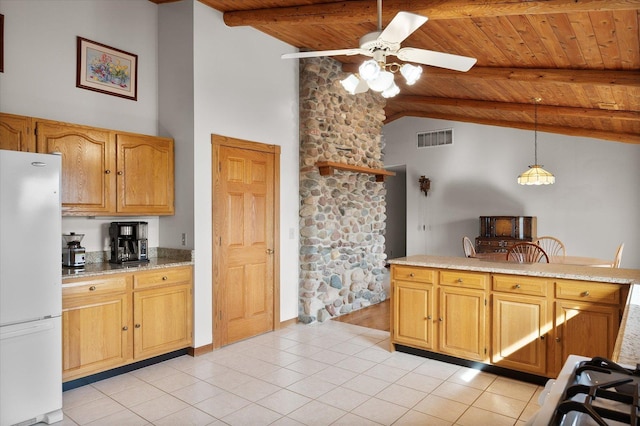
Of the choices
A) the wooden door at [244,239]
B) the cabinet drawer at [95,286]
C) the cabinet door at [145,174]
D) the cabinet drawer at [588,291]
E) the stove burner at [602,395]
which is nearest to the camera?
the stove burner at [602,395]

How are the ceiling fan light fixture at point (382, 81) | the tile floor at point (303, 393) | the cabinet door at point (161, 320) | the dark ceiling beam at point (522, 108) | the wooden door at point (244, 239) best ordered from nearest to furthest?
the ceiling fan light fixture at point (382, 81), the tile floor at point (303, 393), the cabinet door at point (161, 320), the wooden door at point (244, 239), the dark ceiling beam at point (522, 108)

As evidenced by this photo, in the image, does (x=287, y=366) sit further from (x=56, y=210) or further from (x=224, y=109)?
(x=224, y=109)

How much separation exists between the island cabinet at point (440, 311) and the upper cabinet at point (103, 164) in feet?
7.91

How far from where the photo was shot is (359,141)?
19.6ft

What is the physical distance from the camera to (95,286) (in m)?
3.31

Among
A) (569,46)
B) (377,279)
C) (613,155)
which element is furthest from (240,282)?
(613,155)

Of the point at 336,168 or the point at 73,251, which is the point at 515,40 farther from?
the point at 73,251

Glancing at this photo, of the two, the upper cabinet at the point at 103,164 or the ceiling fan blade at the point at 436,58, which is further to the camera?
the upper cabinet at the point at 103,164

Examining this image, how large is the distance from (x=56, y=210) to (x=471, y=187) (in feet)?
23.4

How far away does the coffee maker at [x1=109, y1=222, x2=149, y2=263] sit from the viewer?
12.6ft

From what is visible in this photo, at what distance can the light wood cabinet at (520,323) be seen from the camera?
10.6ft

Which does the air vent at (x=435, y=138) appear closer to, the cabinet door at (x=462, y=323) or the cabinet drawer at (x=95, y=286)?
the cabinet door at (x=462, y=323)

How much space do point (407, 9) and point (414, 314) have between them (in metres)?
2.66

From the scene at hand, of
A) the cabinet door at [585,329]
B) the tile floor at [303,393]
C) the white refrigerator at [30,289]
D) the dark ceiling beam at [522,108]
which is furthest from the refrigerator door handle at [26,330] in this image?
the dark ceiling beam at [522,108]
